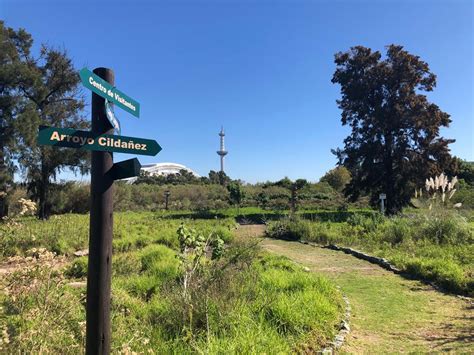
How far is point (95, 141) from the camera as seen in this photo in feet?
7.95

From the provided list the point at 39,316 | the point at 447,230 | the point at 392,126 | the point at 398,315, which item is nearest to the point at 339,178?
the point at 392,126

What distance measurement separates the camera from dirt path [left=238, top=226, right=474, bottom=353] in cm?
437

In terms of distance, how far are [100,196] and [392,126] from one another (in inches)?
881

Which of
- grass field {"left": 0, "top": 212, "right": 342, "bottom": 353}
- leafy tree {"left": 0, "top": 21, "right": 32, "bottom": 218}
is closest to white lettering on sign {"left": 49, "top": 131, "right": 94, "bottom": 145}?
grass field {"left": 0, "top": 212, "right": 342, "bottom": 353}

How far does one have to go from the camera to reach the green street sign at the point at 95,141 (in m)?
2.21

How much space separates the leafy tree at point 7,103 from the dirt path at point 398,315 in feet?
55.5

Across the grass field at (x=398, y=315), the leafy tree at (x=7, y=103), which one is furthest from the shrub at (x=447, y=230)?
the leafy tree at (x=7, y=103)

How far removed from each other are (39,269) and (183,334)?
1.44 m

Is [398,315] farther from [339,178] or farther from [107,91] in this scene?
[339,178]

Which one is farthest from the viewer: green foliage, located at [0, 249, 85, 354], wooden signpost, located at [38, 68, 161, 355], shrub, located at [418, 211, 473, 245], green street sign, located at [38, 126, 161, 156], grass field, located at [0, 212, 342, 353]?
shrub, located at [418, 211, 473, 245]

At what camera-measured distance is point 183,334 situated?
142 inches

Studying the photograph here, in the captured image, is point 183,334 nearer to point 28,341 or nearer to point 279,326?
point 279,326

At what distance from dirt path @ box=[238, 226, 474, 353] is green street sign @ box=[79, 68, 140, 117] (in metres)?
3.36

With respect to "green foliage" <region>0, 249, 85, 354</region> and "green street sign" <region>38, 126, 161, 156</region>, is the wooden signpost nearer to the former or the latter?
"green street sign" <region>38, 126, 161, 156</region>
